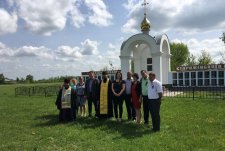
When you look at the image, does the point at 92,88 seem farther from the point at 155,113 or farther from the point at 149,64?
the point at 149,64

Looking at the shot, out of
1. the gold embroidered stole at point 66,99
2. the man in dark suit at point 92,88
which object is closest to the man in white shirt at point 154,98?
the man in dark suit at point 92,88

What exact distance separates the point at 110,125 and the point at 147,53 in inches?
909

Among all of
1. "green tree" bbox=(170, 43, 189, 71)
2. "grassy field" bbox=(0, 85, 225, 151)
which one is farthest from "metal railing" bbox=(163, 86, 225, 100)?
"green tree" bbox=(170, 43, 189, 71)

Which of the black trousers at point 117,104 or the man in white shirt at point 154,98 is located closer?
the man in white shirt at point 154,98

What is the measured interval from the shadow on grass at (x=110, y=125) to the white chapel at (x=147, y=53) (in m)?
18.3

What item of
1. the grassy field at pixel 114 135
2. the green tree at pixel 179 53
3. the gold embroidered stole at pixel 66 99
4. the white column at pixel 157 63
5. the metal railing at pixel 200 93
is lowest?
the grassy field at pixel 114 135

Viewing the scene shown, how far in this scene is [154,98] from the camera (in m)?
9.57

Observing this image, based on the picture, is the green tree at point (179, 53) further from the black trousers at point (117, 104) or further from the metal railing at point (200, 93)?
the black trousers at point (117, 104)

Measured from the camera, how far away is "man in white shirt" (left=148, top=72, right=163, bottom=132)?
9500 millimetres

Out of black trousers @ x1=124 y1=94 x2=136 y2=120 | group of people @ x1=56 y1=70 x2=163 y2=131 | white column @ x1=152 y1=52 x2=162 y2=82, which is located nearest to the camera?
group of people @ x1=56 y1=70 x2=163 y2=131

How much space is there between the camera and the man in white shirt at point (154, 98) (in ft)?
31.2

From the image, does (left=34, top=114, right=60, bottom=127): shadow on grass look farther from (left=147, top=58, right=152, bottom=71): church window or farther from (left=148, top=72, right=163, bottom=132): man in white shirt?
(left=147, top=58, right=152, bottom=71): church window

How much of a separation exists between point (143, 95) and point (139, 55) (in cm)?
2306

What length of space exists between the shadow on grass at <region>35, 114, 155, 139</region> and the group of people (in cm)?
33
